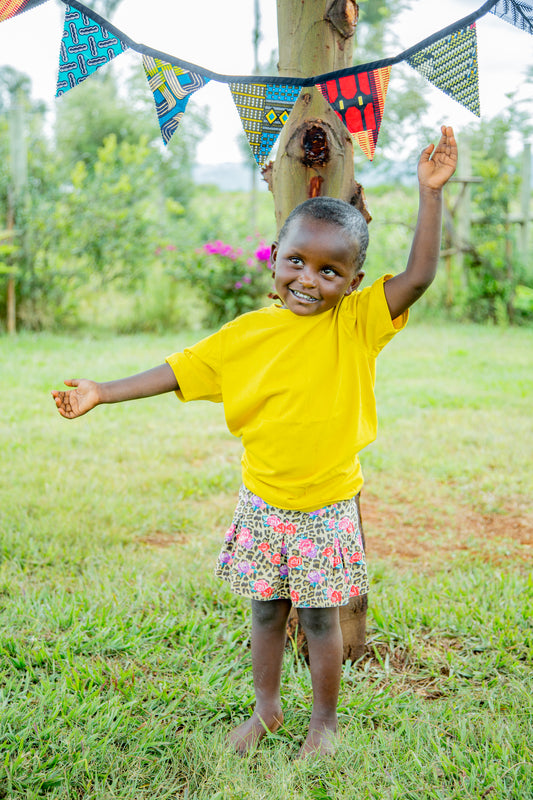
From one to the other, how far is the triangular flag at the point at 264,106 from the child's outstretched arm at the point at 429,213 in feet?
1.80

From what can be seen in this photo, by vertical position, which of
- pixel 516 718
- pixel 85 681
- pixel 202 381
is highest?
pixel 202 381

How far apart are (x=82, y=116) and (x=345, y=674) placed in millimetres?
19098

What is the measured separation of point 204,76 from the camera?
2170 millimetres

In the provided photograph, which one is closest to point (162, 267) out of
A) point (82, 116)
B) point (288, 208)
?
point (288, 208)

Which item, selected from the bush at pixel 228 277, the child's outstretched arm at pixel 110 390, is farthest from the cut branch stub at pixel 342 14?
the bush at pixel 228 277

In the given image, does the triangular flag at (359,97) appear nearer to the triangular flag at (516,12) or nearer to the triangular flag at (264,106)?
the triangular flag at (264,106)

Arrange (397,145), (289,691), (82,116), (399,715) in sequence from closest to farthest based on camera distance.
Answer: (399,715)
(289,691)
(397,145)
(82,116)

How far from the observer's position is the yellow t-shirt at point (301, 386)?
192 cm

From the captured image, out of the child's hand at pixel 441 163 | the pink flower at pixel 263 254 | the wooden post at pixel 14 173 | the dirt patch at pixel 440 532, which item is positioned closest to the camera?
the child's hand at pixel 441 163

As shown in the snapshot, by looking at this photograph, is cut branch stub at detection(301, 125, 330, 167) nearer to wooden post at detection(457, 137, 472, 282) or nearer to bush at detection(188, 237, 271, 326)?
bush at detection(188, 237, 271, 326)

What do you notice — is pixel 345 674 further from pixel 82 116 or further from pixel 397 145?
pixel 82 116

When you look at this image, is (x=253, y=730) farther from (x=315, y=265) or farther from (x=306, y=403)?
(x=315, y=265)

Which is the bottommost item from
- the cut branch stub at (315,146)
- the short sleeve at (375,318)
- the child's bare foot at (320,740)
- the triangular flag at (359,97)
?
the child's bare foot at (320,740)

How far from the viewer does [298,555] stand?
6.48 feet
